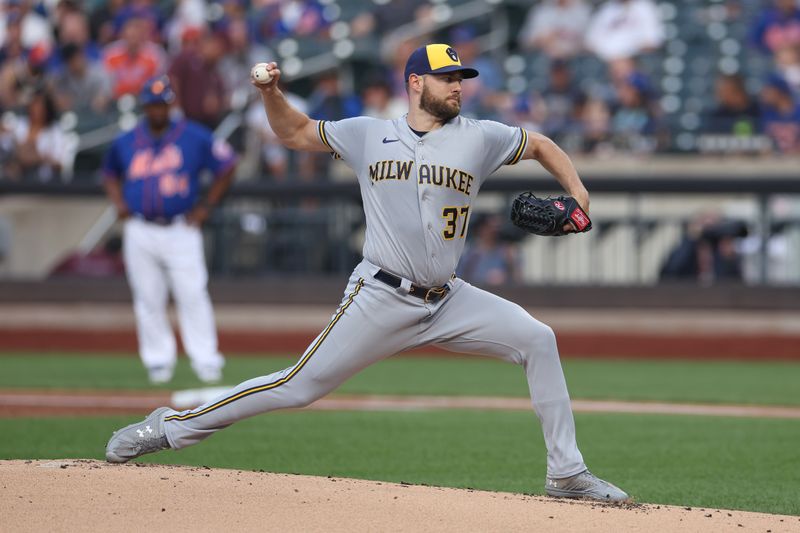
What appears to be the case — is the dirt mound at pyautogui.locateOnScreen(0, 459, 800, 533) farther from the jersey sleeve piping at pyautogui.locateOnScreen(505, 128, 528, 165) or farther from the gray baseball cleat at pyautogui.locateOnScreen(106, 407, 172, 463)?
the jersey sleeve piping at pyautogui.locateOnScreen(505, 128, 528, 165)

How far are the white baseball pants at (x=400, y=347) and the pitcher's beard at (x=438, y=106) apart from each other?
724mm

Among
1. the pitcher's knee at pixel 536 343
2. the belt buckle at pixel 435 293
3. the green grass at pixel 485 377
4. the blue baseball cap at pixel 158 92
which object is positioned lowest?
the green grass at pixel 485 377

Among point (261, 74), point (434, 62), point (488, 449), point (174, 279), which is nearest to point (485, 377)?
point (174, 279)

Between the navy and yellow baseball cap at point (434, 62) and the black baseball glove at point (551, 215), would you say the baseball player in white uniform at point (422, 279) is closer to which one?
the navy and yellow baseball cap at point (434, 62)

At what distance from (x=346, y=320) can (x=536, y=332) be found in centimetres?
83

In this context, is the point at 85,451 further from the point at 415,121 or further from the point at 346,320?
the point at 415,121

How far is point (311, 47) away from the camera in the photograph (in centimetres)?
1808

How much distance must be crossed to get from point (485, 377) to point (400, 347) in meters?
6.64

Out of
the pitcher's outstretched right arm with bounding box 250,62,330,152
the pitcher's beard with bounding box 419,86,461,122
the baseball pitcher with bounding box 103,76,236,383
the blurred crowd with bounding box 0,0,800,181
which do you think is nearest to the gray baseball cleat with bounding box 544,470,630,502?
the pitcher's beard with bounding box 419,86,461,122

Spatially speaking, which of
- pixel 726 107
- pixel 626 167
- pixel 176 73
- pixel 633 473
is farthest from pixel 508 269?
pixel 633 473

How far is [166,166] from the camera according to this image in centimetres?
1094

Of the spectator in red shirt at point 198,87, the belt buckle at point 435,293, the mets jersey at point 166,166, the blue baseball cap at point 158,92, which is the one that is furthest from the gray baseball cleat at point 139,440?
the spectator in red shirt at point 198,87

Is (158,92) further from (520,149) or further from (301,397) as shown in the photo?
(301,397)

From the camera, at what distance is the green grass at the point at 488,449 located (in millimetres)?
6590
